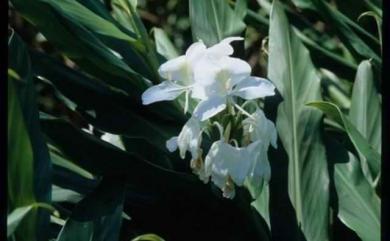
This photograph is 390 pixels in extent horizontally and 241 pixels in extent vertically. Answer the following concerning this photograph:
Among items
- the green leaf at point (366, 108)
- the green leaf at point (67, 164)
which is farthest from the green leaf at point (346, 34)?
the green leaf at point (67, 164)

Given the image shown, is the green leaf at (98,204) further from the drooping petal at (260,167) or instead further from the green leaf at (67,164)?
the green leaf at (67,164)

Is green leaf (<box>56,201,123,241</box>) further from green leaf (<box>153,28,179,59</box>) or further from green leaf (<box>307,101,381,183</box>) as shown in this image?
green leaf (<box>153,28,179,59</box>)

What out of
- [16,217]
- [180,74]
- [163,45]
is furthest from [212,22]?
[16,217]

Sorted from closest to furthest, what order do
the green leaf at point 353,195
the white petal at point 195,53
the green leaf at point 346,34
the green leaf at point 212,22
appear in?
1. the white petal at point 195,53
2. the green leaf at point 353,195
3. the green leaf at point 212,22
4. the green leaf at point 346,34

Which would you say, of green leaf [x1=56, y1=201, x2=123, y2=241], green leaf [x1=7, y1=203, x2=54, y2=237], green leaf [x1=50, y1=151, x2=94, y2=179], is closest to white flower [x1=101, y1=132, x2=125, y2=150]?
green leaf [x1=50, y1=151, x2=94, y2=179]

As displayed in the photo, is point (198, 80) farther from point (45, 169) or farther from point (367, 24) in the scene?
point (367, 24)
